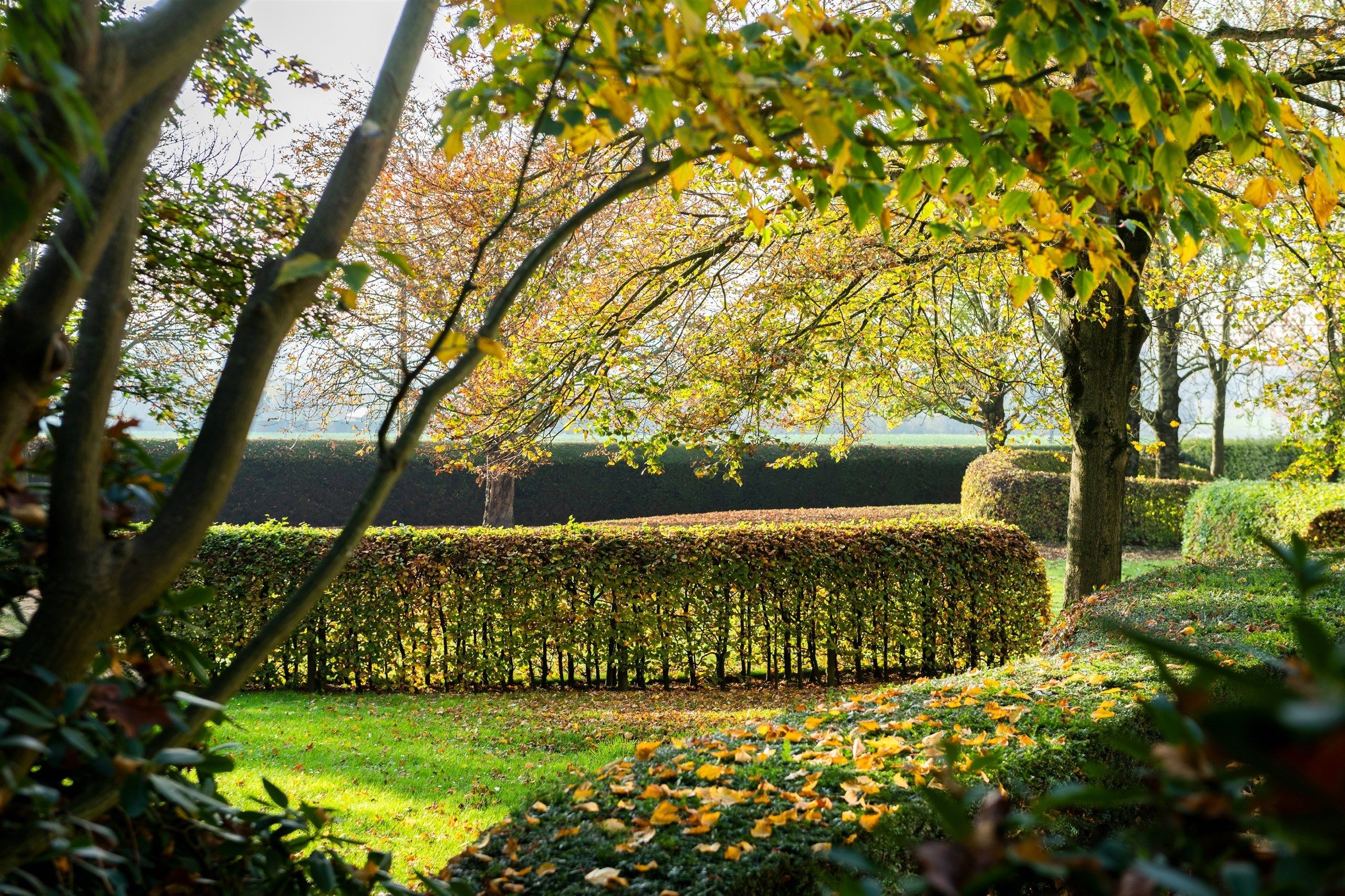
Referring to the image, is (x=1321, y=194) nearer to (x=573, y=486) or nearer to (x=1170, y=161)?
(x=1170, y=161)

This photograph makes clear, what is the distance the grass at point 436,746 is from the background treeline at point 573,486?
39.7ft

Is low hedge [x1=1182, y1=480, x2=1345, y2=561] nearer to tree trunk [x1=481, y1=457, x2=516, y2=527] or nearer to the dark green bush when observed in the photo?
tree trunk [x1=481, y1=457, x2=516, y2=527]

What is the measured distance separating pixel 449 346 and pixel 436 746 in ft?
17.4

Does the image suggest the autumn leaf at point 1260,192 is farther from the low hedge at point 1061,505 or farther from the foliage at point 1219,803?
the low hedge at point 1061,505

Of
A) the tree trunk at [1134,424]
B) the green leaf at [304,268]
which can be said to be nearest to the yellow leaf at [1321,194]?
the green leaf at [304,268]

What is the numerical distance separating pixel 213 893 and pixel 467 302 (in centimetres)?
765

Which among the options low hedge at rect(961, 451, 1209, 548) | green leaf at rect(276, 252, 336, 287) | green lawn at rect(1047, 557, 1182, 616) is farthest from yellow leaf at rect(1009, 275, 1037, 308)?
low hedge at rect(961, 451, 1209, 548)

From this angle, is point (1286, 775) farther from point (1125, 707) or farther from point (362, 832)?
point (362, 832)

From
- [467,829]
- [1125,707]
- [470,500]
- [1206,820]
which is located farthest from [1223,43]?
[470,500]

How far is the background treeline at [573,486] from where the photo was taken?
66.1ft

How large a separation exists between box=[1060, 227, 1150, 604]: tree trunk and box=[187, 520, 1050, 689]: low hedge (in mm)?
1638

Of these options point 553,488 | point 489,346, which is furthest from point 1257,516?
point 553,488

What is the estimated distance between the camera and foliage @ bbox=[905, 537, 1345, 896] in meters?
0.56

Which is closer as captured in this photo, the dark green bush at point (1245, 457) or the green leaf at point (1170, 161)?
the green leaf at point (1170, 161)
